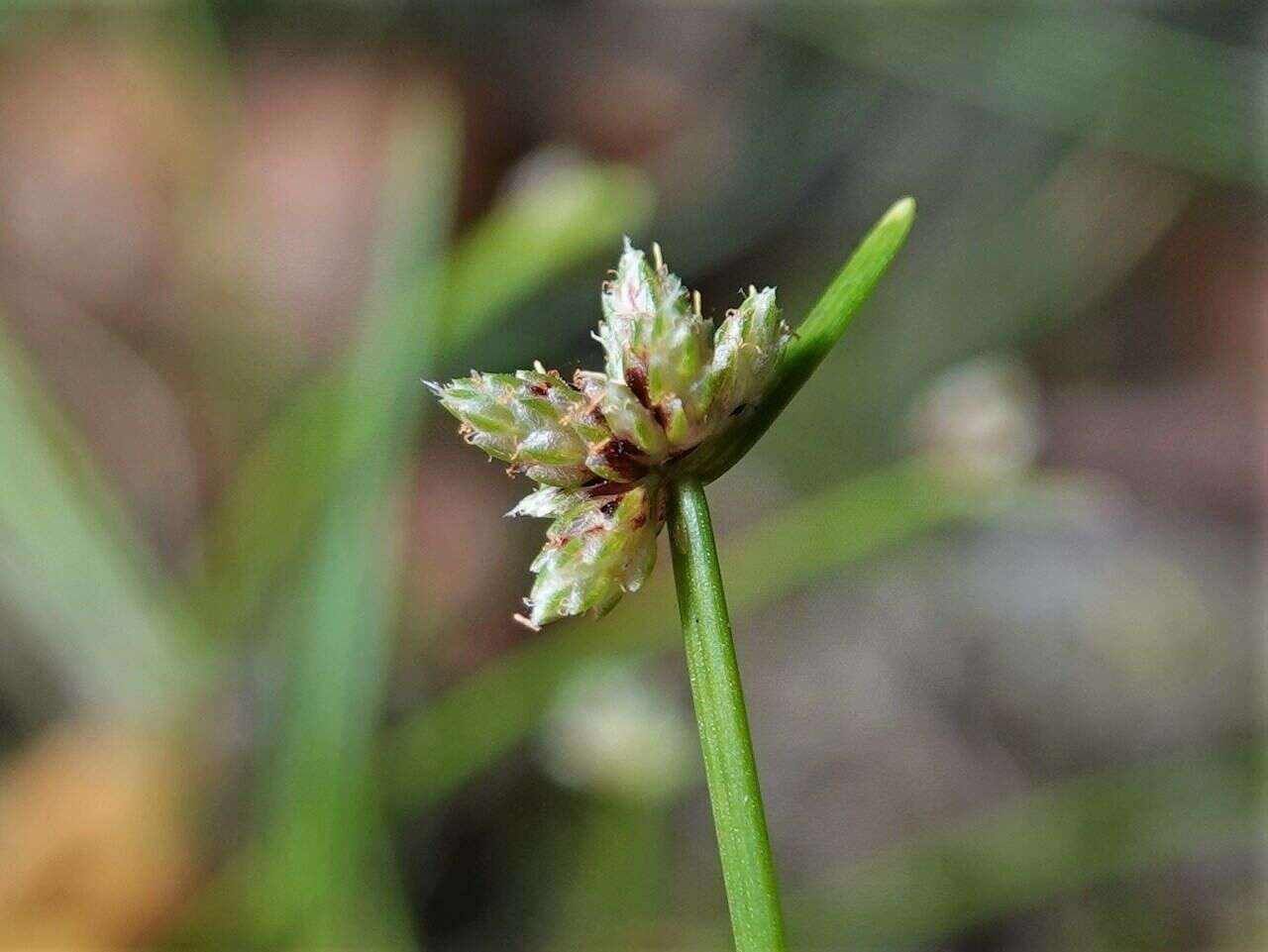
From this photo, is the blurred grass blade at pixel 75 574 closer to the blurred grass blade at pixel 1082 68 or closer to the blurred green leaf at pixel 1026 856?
the blurred green leaf at pixel 1026 856

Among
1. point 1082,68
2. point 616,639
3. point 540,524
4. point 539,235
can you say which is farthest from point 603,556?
point 1082,68

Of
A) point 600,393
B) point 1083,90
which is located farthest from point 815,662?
point 600,393

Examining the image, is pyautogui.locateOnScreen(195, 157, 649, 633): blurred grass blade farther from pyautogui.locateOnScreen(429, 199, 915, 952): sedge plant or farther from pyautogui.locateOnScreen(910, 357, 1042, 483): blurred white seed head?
pyautogui.locateOnScreen(429, 199, 915, 952): sedge plant

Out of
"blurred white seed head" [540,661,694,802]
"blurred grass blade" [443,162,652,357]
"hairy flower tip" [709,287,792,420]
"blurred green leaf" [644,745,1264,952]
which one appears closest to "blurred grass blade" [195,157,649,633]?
"blurred grass blade" [443,162,652,357]

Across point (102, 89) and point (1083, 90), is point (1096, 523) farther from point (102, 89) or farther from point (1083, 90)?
point (102, 89)

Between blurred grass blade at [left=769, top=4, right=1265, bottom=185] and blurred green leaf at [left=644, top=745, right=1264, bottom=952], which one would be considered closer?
blurred green leaf at [left=644, top=745, right=1264, bottom=952]

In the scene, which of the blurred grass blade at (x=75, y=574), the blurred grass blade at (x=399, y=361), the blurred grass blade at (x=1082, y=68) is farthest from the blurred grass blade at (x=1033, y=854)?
the blurred grass blade at (x=1082, y=68)

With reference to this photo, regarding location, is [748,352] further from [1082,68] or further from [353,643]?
[1082,68]
